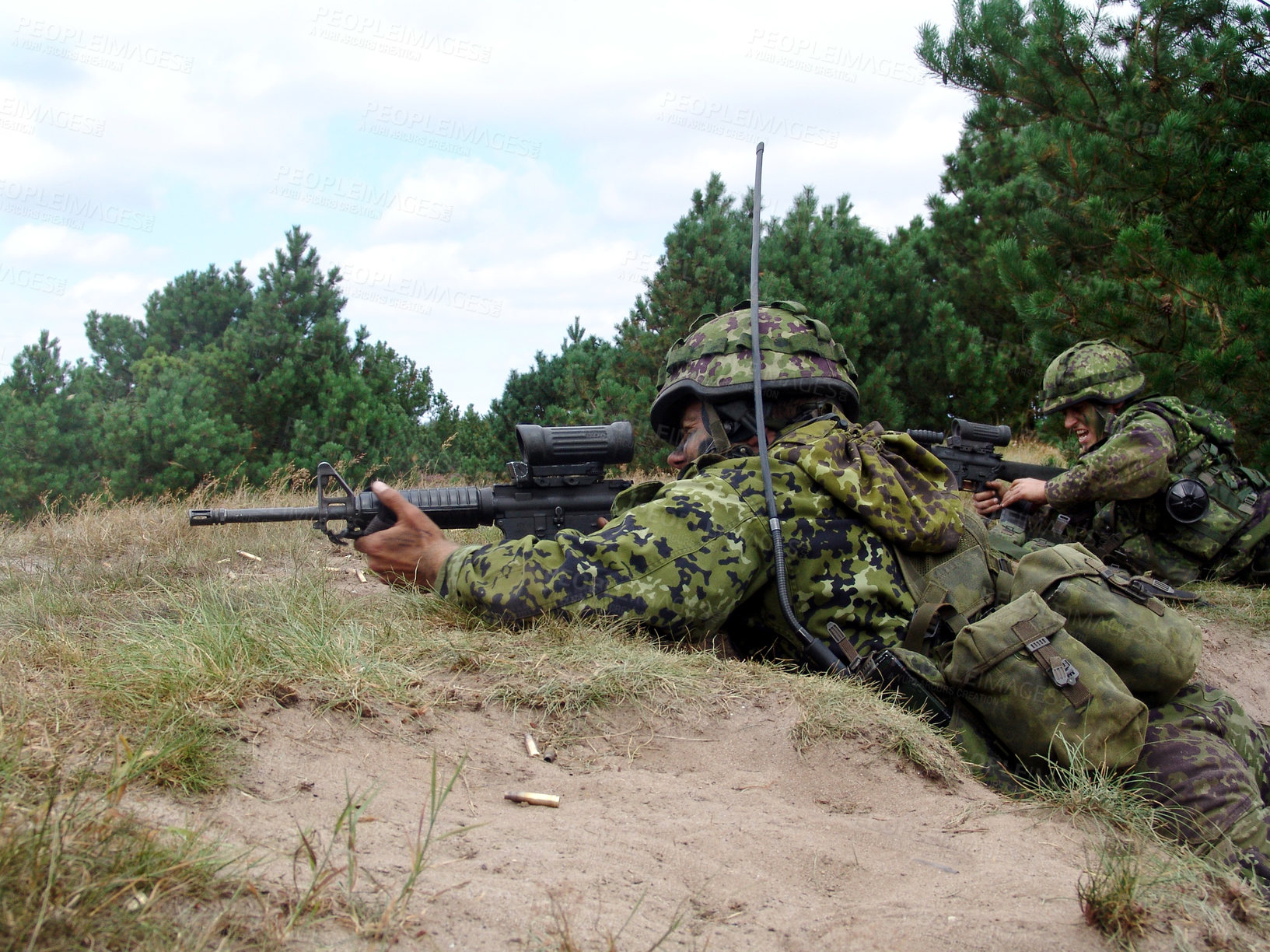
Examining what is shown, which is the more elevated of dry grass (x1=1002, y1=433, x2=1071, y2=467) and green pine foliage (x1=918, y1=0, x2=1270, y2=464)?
green pine foliage (x1=918, y1=0, x2=1270, y2=464)

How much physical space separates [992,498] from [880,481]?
4.79 meters

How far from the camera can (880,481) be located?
3418mm

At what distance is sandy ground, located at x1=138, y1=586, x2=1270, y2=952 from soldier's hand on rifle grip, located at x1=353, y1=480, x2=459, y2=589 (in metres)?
1.06

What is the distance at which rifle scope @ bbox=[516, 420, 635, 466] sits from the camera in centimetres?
421

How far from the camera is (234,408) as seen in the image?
524 inches

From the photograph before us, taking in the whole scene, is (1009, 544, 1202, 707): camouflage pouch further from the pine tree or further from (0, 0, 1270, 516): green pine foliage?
the pine tree

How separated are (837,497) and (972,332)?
30.5 ft

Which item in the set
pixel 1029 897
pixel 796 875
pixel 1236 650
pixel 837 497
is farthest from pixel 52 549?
pixel 1236 650

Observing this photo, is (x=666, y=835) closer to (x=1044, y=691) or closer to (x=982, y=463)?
(x=1044, y=691)

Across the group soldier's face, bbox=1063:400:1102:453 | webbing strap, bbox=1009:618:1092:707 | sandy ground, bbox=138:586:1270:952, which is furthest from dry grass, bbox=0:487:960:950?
soldier's face, bbox=1063:400:1102:453

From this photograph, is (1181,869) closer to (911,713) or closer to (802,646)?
(911,713)

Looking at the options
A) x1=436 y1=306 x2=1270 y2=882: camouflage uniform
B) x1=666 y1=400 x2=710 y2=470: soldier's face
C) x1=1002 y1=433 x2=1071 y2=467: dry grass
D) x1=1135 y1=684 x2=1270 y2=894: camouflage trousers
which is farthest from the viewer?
Answer: x1=1002 y1=433 x2=1071 y2=467: dry grass

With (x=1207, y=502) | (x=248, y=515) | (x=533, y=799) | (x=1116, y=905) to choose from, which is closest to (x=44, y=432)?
(x=248, y=515)

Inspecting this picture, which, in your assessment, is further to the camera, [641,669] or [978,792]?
[641,669]
